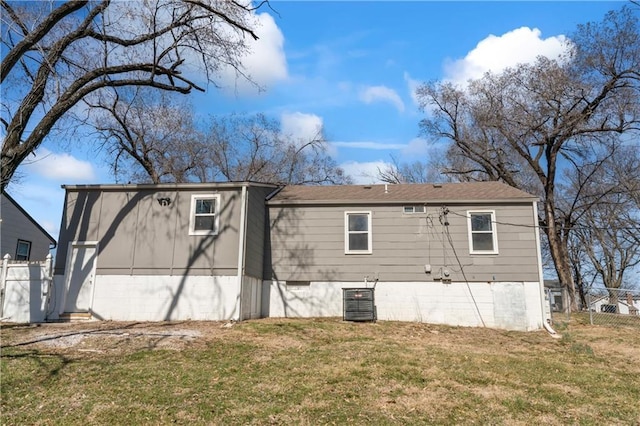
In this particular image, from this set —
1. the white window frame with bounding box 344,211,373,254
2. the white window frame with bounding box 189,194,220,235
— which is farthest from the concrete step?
the white window frame with bounding box 344,211,373,254

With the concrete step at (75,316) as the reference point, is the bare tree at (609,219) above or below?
above

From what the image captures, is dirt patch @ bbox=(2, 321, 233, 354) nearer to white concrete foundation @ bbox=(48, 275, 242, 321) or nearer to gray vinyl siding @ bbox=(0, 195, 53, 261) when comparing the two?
white concrete foundation @ bbox=(48, 275, 242, 321)

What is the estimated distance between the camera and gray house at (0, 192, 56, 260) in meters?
17.3

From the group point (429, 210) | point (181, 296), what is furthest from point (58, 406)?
point (429, 210)

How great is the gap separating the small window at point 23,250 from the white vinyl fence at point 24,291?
747cm

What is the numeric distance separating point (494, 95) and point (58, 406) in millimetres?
21529

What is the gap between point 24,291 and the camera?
11.8 m

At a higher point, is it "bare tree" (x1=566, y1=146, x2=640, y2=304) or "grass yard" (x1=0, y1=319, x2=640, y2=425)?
"bare tree" (x1=566, y1=146, x2=640, y2=304)

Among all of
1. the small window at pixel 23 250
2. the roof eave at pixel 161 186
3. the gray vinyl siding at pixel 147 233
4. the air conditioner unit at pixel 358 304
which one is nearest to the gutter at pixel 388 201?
the roof eave at pixel 161 186

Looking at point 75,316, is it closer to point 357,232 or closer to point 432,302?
point 357,232

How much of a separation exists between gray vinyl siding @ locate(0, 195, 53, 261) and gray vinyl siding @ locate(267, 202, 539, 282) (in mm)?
11081

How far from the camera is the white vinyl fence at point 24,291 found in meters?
11.6

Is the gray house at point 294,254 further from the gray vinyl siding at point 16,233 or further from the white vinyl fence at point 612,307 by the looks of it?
the gray vinyl siding at point 16,233

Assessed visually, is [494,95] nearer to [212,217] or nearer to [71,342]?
[212,217]
